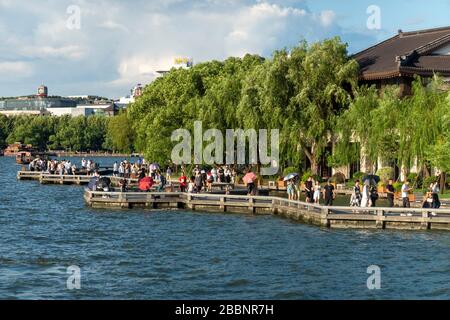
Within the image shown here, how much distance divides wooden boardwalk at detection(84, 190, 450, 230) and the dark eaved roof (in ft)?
62.3

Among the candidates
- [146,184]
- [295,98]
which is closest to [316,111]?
[295,98]

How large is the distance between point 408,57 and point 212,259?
34632 mm

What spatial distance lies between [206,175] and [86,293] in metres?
35.2

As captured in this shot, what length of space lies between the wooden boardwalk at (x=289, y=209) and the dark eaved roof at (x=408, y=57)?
19.0 m

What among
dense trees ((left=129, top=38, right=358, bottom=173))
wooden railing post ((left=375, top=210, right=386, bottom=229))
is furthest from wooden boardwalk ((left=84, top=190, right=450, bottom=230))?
dense trees ((left=129, top=38, right=358, bottom=173))

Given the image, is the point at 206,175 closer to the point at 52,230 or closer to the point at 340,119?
the point at 340,119

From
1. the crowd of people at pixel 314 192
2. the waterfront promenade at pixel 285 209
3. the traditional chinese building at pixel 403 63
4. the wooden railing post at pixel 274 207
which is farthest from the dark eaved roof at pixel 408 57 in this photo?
the wooden railing post at pixel 274 207

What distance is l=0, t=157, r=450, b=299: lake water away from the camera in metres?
24.9

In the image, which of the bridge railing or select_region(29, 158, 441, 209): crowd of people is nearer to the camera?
the bridge railing

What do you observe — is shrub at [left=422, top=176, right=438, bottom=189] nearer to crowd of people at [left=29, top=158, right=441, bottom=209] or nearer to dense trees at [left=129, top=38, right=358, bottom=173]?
crowd of people at [left=29, top=158, right=441, bottom=209]

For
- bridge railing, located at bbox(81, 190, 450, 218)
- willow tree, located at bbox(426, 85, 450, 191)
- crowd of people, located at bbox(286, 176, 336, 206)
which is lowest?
bridge railing, located at bbox(81, 190, 450, 218)

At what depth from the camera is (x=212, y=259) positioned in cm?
3028

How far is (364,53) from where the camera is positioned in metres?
68.6

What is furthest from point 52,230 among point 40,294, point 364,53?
point 364,53
